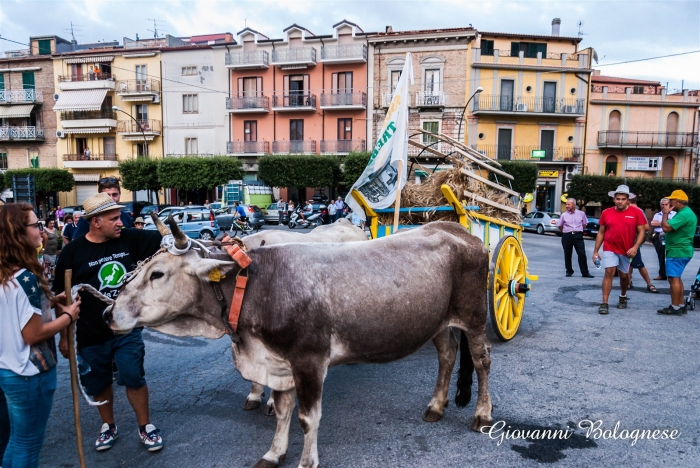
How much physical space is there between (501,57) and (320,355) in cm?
3519

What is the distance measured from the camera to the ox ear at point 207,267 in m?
3.07

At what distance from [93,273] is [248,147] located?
3514cm

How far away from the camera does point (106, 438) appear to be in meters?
3.68

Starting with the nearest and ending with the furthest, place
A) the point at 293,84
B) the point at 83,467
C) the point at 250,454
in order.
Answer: the point at 83,467 < the point at 250,454 < the point at 293,84

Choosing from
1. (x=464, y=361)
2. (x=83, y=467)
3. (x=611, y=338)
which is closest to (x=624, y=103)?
(x=611, y=338)

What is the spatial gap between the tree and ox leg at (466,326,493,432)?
3240 cm

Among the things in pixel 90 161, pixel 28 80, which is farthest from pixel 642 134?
pixel 28 80

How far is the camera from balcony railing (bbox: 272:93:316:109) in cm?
3631

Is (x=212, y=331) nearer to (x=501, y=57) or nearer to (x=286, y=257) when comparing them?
(x=286, y=257)

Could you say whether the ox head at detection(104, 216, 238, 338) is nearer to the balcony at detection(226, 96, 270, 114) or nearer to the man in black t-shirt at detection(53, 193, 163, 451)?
the man in black t-shirt at detection(53, 193, 163, 451)

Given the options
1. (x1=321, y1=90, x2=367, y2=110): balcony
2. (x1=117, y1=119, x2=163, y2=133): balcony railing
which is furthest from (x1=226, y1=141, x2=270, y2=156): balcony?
(x1=117, y1=119, x2=163, y2=133): balcony railing

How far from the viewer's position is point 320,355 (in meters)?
Answer: 3.15

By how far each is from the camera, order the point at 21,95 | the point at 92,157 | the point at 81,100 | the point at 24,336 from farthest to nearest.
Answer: the point at 21,95
the point at 92,157
the point at 81,100
the point at 24,336

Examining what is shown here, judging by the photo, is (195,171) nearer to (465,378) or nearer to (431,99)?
(431,99)
